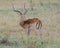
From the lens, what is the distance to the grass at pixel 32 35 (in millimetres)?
5328

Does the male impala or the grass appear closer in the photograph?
the grass

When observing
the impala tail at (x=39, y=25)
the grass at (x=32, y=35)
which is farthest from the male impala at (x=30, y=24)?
the grass at (x=32, y=35)

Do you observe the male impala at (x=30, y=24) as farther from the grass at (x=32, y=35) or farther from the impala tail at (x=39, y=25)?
the grass at (x=32, y=35)

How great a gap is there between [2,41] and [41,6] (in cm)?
311

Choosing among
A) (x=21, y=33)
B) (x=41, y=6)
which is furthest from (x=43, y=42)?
(x=41, y=6)

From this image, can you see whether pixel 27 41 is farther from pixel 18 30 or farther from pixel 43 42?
pixel 18 30

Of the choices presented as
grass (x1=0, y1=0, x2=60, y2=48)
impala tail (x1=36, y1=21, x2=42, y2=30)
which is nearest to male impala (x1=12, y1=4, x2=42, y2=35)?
impala tail (x1=36, y1=21, x2=42, y2=30)

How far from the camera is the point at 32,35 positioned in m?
5.97

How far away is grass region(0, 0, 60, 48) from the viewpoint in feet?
17.5

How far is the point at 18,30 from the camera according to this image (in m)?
6.26

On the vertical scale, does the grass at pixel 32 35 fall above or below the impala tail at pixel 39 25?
below

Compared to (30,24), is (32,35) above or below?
below

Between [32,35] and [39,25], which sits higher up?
[39,25]

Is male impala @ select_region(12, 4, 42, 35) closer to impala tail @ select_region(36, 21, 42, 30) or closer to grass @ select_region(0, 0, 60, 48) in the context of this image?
impala tail @ select_region(36, 21, 42, 30)
